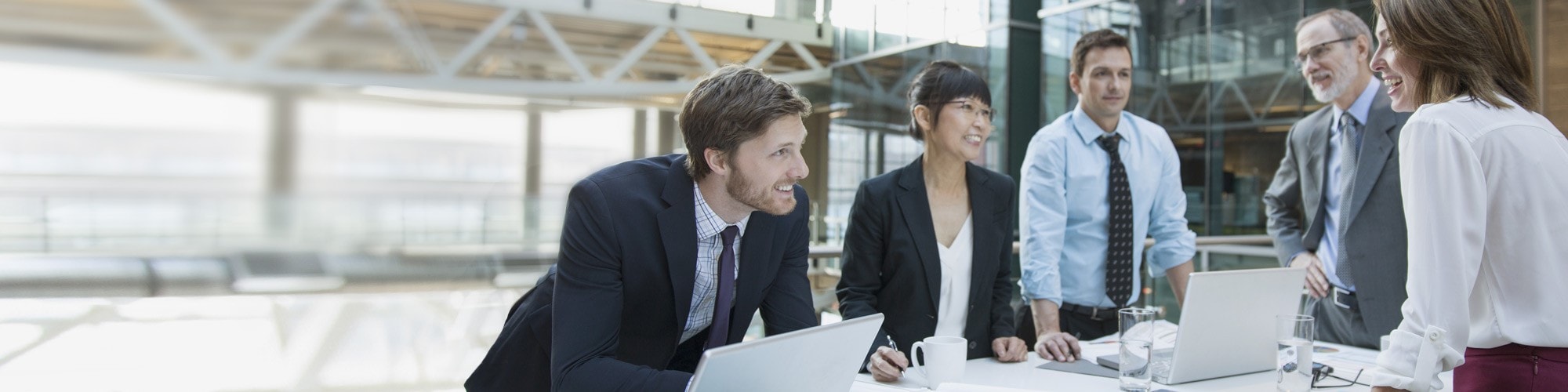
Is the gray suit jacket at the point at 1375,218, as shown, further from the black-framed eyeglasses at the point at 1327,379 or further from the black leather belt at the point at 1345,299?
the black-framed eyeglasses at the point at 1327,379

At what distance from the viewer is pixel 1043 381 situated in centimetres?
142

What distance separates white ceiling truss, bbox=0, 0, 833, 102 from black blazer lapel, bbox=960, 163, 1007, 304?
10.9 meters

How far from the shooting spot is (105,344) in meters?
11.6

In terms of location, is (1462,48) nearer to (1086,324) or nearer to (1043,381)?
(1043,381)

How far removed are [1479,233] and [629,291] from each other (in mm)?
1086

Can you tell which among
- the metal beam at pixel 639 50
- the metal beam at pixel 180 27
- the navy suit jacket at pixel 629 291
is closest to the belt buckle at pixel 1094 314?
the navy suit jacket at pixel 629 291

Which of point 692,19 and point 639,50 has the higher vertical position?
point 692,19

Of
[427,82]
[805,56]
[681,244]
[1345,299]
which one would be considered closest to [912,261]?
[681,244]

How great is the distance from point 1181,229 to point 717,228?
1450 mm

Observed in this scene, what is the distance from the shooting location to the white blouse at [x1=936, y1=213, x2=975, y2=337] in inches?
72.7

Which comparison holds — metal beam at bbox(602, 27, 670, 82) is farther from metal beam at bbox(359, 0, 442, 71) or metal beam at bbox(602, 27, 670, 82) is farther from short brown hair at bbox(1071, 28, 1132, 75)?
short brown hair at bbox(1071, 28, 1132, 75)

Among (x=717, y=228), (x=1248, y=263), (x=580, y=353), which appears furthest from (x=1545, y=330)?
(x=1248, y=263)

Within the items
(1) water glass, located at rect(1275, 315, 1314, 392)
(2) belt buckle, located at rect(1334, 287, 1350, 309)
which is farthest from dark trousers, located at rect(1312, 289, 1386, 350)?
(1) water glass, located at rect(1275, 315, 1314, 392)

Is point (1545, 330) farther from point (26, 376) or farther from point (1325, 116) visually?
point (26, 376)
